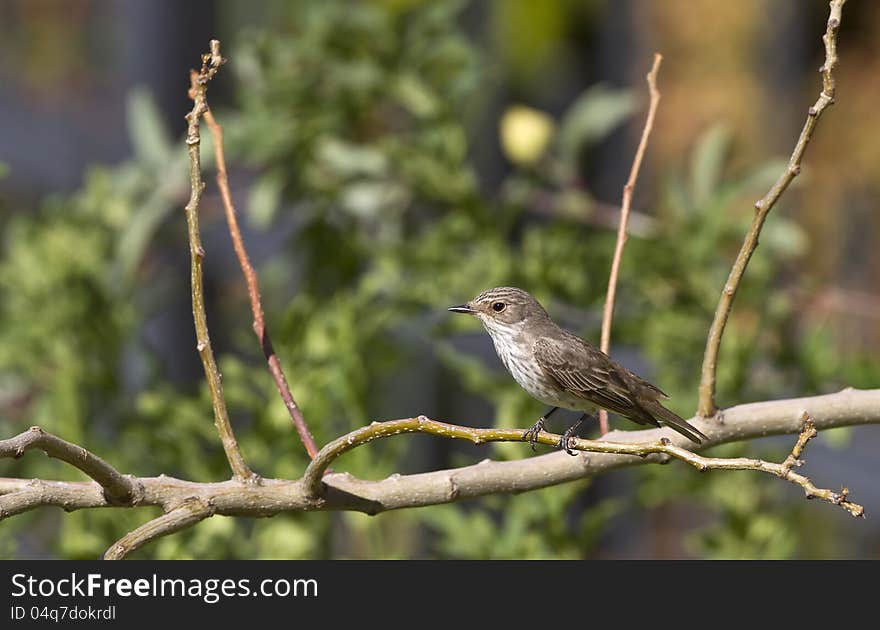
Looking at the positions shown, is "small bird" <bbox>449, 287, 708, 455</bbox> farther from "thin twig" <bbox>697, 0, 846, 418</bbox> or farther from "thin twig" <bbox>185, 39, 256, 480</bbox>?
"thin twig" <bbox>185, 39, 256, 480</bbox>

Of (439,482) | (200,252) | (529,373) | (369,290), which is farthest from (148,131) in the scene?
(439,482)

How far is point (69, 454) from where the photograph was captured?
1.31 m

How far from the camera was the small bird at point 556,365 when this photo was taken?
1.88 m

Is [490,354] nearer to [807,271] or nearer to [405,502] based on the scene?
[807,271]

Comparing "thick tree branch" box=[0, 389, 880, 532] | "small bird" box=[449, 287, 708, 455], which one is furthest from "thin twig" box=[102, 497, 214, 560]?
"small bird" box=[449, 287, 708, 455]

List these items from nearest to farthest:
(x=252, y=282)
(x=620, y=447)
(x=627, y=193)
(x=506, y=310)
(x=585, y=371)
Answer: (x=620, y=447), (x=252, y=282), (x=627, y=193), (x=585, y=371), (x=506, y=310)

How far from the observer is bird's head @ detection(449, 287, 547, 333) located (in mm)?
2023

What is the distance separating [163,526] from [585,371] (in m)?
0.82

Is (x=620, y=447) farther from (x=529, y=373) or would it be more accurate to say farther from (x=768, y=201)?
(x=529, y=373)

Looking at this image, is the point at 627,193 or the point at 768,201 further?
the point at 627,193

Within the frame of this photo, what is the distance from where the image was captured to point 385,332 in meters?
3.32

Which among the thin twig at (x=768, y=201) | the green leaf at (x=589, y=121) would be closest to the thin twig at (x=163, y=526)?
the thin twig at (x=768, y=201)

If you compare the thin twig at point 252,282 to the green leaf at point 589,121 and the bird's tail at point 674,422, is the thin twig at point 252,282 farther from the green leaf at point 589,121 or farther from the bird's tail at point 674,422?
the green leaf at point 589,121
